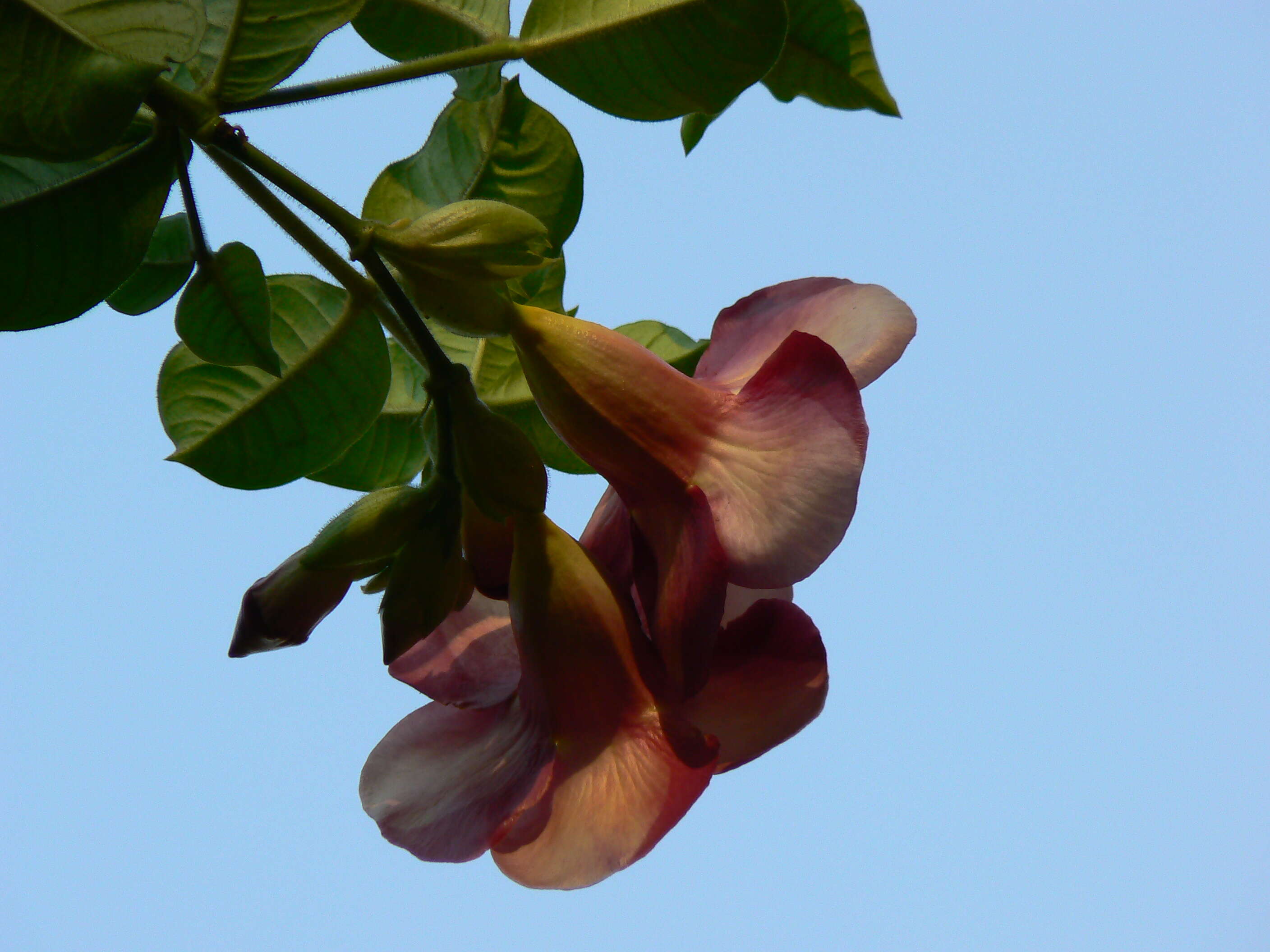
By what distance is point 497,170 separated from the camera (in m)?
0.85

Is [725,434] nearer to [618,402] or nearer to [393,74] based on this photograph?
[618,402]

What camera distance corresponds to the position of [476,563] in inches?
28.8

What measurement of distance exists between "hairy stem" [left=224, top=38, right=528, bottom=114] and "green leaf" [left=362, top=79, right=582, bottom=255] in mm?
125

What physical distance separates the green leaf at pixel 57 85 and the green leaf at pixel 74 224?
7 centimetres

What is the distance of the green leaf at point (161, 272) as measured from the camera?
0.74 m

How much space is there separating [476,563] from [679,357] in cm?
23

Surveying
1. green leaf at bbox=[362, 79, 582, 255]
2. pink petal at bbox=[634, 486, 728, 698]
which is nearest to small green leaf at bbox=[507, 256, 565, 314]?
green leaf at bbox=[362, 79, 582, 255]

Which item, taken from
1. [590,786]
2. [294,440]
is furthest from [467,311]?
[590,786]

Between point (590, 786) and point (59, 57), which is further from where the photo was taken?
point (590, 786)

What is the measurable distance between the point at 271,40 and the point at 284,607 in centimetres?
33

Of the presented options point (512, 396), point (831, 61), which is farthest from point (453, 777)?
point (831, 61)

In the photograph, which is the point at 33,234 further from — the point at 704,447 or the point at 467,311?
the point at 704,447

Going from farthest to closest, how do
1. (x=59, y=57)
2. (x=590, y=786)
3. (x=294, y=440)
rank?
(x=294, y=440), (x=590, y=786), (x=59, y=57)

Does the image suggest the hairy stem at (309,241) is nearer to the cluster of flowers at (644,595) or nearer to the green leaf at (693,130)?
the cluster of flowers at (644,595)
